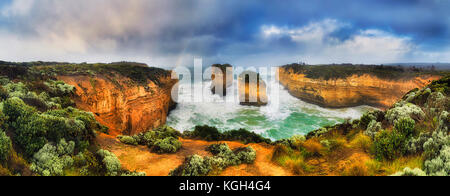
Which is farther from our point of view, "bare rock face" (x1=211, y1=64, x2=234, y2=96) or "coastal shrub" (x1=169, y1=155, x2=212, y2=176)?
"bare rock face" (x1=211, y1=64, x2=234, y2=96)

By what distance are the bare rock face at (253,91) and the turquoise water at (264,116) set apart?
1225 mm

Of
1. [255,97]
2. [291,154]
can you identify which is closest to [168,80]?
[255,97]

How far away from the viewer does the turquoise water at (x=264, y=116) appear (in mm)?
18500

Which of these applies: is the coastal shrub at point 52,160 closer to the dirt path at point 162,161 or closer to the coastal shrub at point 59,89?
the dirt path at point 162,161

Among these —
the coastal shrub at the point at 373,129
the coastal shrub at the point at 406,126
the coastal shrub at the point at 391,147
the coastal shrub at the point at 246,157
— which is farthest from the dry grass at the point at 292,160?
the coastal shrub at the point at 406,126

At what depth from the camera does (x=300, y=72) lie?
34438mm

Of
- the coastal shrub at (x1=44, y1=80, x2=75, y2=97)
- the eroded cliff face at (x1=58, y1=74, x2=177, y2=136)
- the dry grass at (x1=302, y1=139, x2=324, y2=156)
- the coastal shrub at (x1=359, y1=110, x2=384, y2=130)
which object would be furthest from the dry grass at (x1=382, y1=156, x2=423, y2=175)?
the coastal shrub at (x1=44, y1=80, x2=75, y2=97)

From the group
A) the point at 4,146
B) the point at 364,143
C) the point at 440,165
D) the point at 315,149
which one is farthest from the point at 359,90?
the point at 4,146

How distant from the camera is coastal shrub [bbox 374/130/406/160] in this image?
173 inches

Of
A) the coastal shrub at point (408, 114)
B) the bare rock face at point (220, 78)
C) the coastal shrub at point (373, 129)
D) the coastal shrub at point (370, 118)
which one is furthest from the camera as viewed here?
the bare rock face at point (220, 78)

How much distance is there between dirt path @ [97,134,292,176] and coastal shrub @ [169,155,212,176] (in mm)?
379

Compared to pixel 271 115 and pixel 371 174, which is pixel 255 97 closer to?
pixel 271 115

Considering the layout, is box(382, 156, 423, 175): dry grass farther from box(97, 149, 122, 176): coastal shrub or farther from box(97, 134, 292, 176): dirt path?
box(97, 149, 122, 176): coastal shrub
